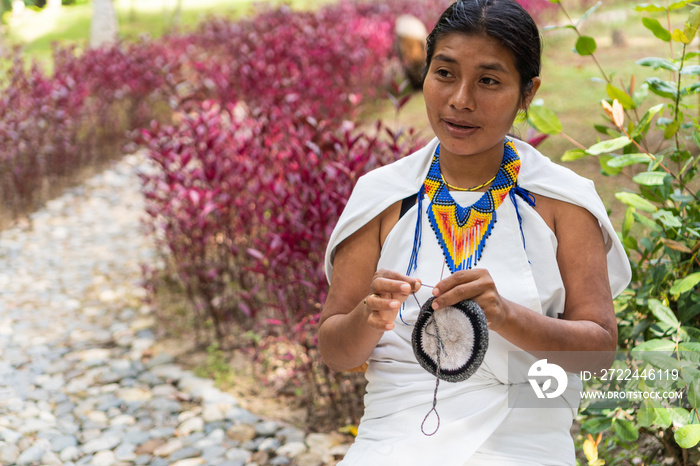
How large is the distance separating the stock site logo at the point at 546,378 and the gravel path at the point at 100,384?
1356 millimetres

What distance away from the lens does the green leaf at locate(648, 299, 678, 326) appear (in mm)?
1948

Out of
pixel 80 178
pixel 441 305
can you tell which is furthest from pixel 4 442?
pixel 80 178

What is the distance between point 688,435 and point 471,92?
107 cm

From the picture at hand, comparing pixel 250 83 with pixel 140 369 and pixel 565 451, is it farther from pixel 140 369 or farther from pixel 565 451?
pixel 565 451

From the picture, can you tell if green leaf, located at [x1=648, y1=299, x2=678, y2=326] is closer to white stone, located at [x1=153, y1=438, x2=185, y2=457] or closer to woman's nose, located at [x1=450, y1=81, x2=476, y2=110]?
woman's nose, located at [x1=450, y1=81, x2=476, y2=110]

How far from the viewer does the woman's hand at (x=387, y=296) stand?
1437mm

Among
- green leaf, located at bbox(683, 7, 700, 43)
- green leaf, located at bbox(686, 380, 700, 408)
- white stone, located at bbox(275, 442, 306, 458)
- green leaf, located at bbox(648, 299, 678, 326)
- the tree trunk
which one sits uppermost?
the tree trunk

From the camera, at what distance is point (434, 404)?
1601mm

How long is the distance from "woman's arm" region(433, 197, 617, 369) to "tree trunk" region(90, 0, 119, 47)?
38.8ft

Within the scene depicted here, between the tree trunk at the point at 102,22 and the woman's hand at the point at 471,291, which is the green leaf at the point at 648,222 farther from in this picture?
the tree trunk at the point at 102,22

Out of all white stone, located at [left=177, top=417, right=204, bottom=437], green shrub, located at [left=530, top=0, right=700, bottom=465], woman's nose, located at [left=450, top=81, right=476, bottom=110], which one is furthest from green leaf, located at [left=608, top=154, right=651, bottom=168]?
white stone, located at [left=177, top=417, right=204, bottom=437]

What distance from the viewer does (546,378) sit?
167 cm

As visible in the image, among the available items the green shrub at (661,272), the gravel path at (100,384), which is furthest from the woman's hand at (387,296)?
the gravel path at (100,384)

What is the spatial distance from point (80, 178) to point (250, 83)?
197cm
